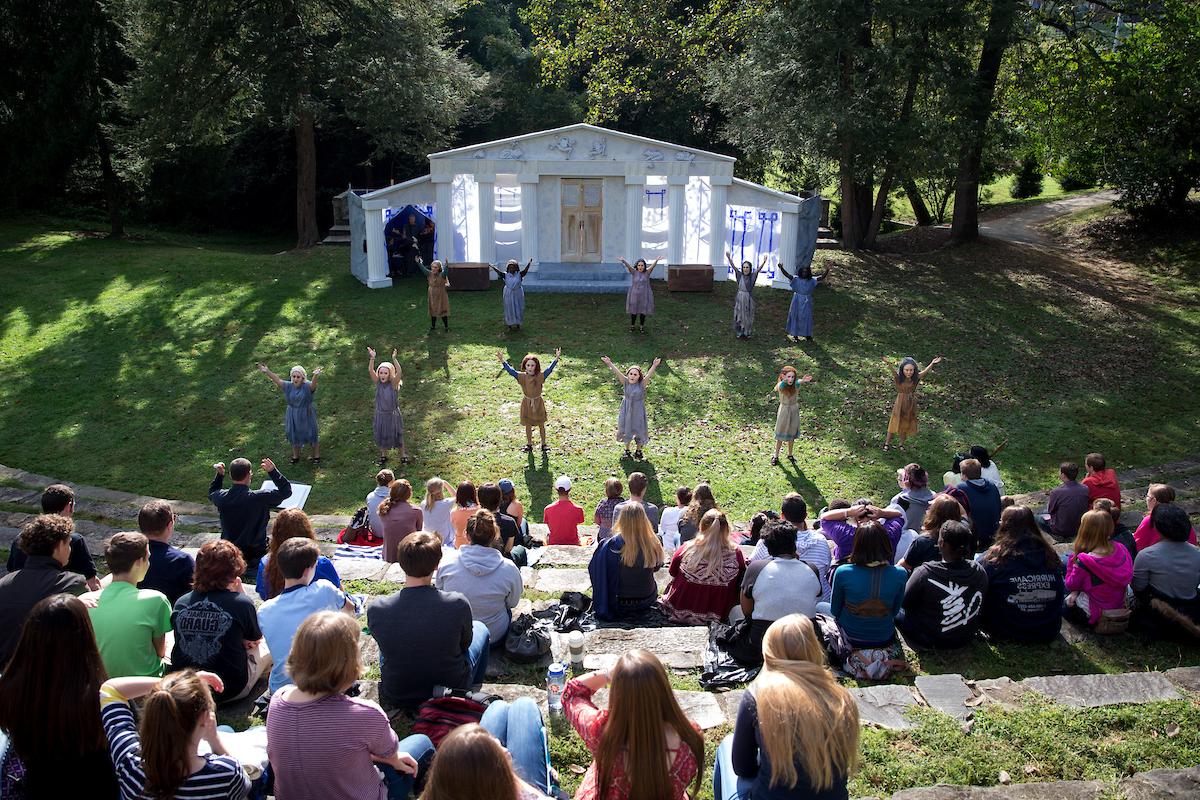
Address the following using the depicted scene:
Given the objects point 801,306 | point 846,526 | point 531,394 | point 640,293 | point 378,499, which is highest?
point 640,293

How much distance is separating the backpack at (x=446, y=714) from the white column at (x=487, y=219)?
18.4 metres

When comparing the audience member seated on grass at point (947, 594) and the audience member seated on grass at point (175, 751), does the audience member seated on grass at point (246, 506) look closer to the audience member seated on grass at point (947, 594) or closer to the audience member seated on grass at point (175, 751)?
the audience member seated on grass at point (175, 751)

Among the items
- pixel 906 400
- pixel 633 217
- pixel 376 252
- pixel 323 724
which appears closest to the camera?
pixel 323 724

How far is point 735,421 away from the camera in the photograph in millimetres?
15648

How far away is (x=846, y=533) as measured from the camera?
883cm

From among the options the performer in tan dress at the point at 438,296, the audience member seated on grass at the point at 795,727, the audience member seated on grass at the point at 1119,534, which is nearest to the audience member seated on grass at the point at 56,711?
the audience member seated on grass at the point at 795,727

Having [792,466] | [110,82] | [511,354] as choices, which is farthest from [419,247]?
[792,466]

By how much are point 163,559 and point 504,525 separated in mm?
3121

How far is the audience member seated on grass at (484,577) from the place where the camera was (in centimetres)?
656

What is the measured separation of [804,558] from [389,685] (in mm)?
3651

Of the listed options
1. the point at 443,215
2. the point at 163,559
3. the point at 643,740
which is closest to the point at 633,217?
the point at 443,215

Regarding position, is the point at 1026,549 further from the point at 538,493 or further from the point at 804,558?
the point at 538,493

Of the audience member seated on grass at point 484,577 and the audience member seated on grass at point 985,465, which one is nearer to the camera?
the audience member seated on grass at point 484,577

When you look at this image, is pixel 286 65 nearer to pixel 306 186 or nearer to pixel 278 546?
pixel 306 186
